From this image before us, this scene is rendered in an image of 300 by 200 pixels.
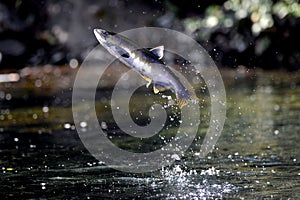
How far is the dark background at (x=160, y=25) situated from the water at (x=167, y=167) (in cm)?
204

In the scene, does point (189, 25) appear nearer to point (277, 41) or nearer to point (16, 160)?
point (277, 41)

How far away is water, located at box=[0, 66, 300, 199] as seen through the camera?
450 cm

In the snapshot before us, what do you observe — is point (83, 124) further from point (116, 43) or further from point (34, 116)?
point (116, 43)

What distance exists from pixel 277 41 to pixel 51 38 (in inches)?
179

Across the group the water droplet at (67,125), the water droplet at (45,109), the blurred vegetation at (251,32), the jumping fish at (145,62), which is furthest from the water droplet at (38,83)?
the jumping fish at (145,62)

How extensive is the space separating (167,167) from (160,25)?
778cm

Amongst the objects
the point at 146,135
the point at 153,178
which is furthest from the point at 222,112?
the point at 153,178

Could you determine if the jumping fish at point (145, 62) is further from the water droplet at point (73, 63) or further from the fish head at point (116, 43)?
the water droplet at point (73, 63)

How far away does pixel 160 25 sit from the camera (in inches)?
505

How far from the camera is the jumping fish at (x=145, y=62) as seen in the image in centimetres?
429

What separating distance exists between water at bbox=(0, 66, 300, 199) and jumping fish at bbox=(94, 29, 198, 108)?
0.67 meters

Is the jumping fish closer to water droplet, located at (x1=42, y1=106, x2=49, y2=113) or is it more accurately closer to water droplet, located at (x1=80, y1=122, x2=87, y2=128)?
water droplet, located at (x1=80, y1=122, x2=87, y2=128)

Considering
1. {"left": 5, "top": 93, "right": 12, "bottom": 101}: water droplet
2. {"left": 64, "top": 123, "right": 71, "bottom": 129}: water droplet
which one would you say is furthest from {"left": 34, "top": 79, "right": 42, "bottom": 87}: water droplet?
{"left": 64, "top": 123, "right": 71, "bottom": 129}: water droplet

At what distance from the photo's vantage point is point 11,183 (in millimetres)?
4812
